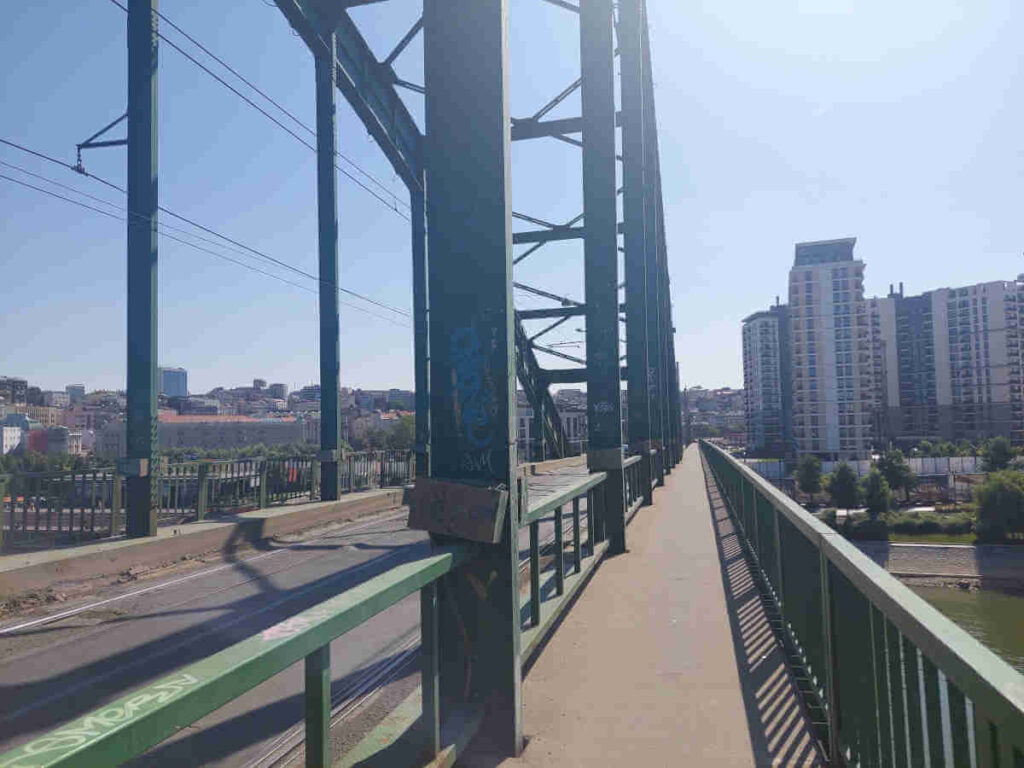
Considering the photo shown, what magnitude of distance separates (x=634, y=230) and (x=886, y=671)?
41.0ft

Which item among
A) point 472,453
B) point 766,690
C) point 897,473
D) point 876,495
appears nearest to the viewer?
point 472,453

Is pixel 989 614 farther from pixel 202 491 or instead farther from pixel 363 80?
pixel 202 491

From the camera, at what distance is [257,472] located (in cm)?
1361

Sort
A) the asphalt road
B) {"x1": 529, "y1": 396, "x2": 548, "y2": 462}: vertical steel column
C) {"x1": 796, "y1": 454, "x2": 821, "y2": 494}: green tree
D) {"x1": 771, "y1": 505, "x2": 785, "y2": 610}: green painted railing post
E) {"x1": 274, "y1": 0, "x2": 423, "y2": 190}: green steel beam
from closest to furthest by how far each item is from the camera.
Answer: the asphalt road
{"x1": 771, "y1": 505, "x2": 785, "y2": 610}: green painted railing post
{"x1": 274, "y1": 0, "x2": 423, "y2": 190}: green steel beam
{"x1": 529, "y1": 396, "x2": 548, "y2": 462}: vertical steel column
{"x1": 796, "y1": 454, "x2": 821, "y2": 494}: green tree

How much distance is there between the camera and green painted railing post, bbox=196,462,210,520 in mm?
11930

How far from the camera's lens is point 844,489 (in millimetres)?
72500

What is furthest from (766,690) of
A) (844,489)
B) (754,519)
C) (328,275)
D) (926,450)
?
(926,450)

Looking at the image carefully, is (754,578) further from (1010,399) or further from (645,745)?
(1010,399)

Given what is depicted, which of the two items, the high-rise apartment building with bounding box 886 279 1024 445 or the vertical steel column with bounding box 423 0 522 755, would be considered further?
the high-rise apartment building with bounding box 886 279 1024 445

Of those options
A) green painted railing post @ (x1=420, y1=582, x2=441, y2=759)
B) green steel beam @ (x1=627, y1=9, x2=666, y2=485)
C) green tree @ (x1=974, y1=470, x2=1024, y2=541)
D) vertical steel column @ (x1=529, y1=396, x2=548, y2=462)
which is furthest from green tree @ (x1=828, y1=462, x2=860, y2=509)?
green painted railing post @ (x1=420, y1=582, x2=441, y2=759)

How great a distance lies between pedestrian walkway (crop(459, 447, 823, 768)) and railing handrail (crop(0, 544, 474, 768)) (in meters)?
1.45

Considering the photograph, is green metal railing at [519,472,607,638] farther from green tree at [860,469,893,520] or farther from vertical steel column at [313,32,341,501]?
green tree at [860,469,893,520]

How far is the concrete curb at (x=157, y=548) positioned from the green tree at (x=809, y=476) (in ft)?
256

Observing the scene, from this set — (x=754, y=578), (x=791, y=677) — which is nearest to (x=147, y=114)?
(x=754, y=578)
